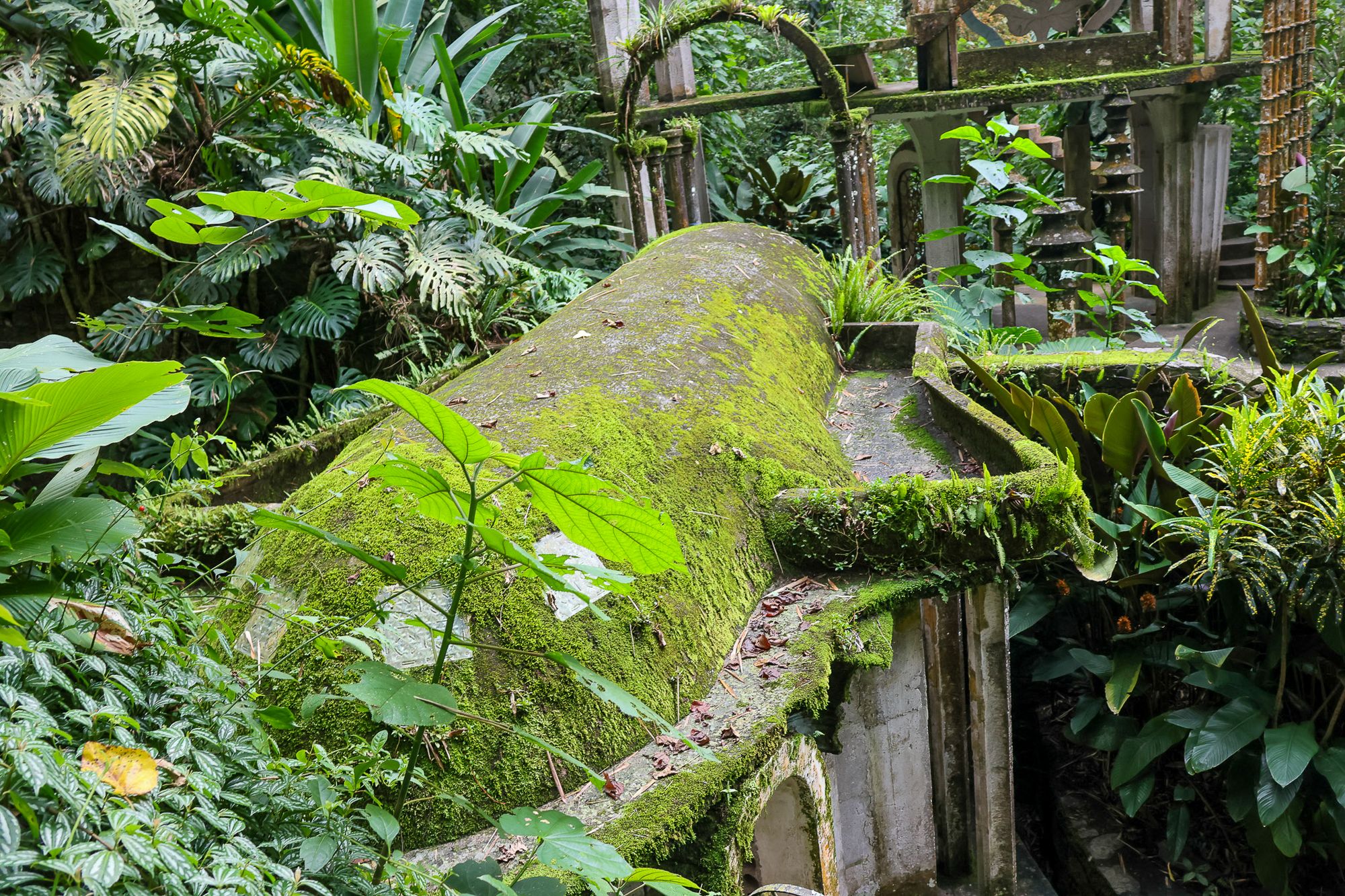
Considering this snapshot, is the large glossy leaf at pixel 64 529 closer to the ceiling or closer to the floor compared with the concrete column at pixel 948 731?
closer to the ceiling

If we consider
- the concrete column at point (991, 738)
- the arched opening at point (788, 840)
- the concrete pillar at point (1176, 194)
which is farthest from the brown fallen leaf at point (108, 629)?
the concrete pillar at point (1176, 194)

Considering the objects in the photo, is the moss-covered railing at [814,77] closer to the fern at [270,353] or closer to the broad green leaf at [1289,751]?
the fern at [270,353]

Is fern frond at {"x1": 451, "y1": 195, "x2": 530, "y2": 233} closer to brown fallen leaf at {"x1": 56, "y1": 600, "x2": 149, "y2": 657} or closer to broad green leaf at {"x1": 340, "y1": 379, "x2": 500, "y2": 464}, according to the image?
brown fallen leaf at {"x1": 56, "y1": 600, "x2": 149, "y2": 657}

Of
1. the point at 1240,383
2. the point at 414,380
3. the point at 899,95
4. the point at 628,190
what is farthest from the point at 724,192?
the point at 1240,383

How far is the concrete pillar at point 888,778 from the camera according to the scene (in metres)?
3.46

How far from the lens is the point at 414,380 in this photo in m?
6.05

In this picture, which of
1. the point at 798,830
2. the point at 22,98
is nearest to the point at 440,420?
the point at 798,830

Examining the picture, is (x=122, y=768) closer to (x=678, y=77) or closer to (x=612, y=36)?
(x=612, y=36)

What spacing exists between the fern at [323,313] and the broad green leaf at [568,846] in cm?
548

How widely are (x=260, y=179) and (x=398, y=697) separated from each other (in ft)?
19.8

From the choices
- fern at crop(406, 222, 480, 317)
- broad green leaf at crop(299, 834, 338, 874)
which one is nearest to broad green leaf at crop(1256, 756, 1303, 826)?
broad green leaf at crop(299, 834, 338, 874)

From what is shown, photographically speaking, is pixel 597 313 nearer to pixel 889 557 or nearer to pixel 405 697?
pixel 889 557

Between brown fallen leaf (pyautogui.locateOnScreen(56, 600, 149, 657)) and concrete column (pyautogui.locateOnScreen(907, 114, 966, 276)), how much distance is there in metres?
8.56

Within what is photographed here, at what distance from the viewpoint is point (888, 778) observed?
3.57 meters
